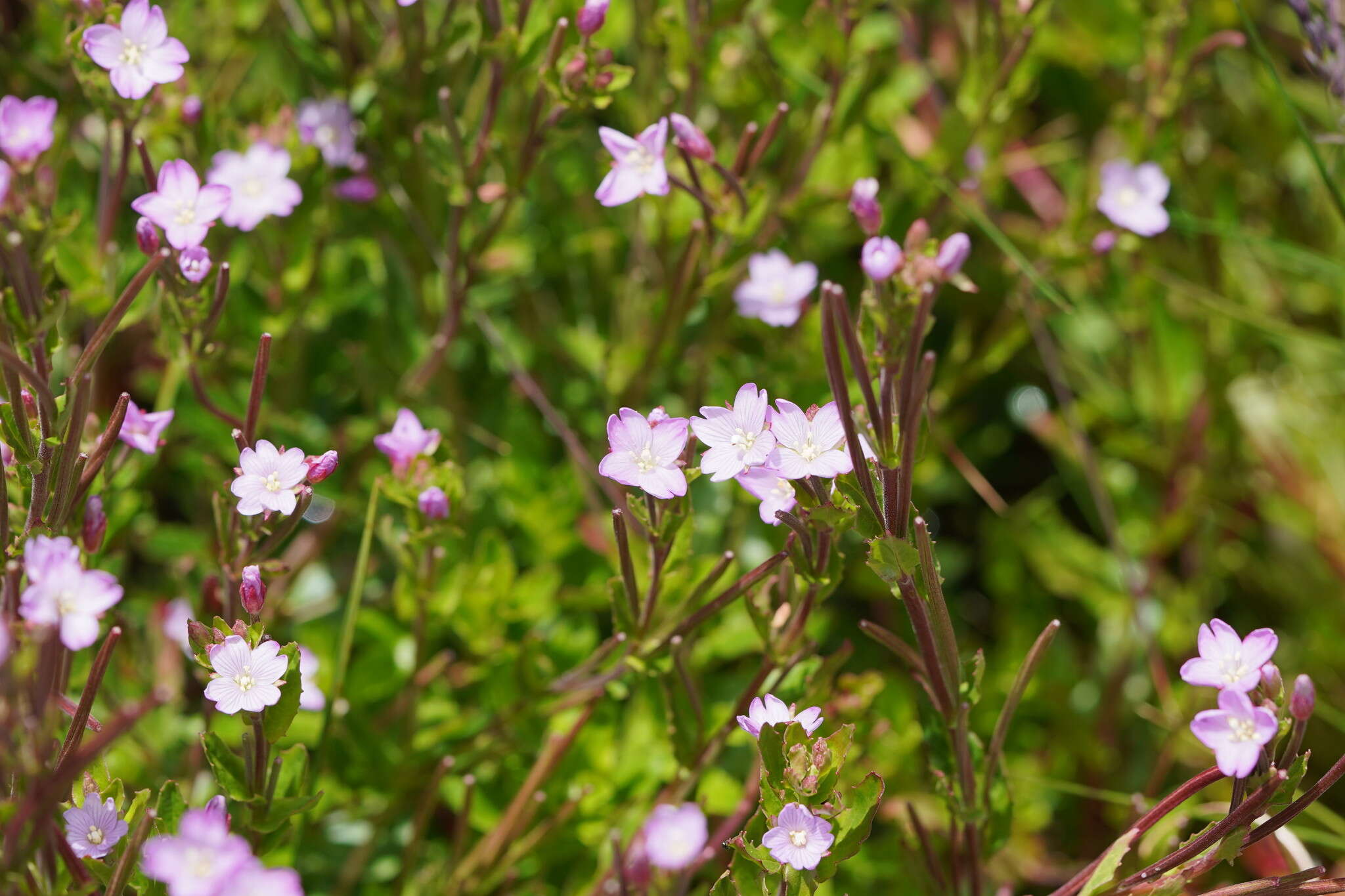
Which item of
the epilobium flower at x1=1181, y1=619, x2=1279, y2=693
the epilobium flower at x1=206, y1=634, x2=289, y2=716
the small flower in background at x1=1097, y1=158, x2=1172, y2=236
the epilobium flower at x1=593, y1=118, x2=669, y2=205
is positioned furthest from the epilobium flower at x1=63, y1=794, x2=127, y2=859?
the small flower in background at x1=1097, y1=158, x2=1172, y2=236

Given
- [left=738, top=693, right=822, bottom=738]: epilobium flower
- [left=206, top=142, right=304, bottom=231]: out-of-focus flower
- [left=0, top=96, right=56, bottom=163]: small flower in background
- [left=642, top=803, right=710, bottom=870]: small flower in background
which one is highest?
[left=0, top=96, right=56, bottom=163]: small flower in background

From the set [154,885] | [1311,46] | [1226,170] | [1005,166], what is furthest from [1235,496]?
[154,885]

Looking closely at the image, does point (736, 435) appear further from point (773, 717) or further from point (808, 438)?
point (773, 717)

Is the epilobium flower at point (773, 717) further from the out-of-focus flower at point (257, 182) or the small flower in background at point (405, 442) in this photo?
the out-of-focus flower at point (257, 182)

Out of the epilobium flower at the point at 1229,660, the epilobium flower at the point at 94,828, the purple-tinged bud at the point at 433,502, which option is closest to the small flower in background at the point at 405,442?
the purple-tinged bud at the point at 433,502

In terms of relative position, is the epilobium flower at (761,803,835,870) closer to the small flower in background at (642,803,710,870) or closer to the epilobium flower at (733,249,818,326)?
the small flower in background at (642,803,710,870)
